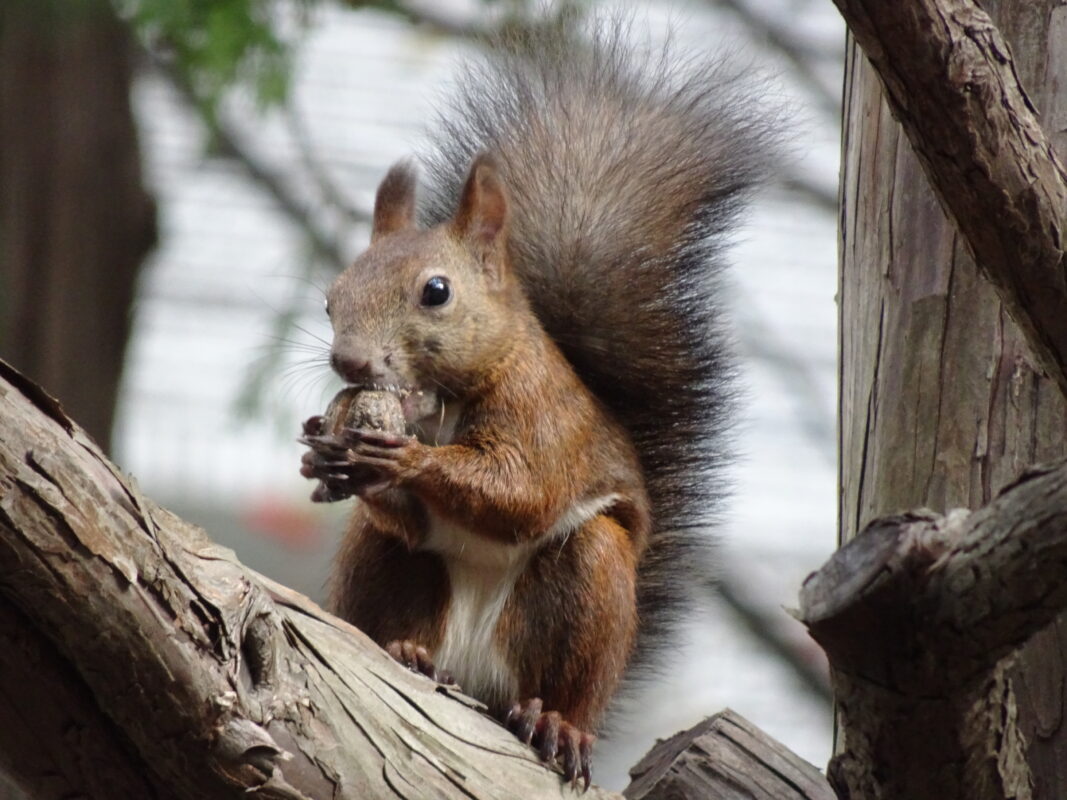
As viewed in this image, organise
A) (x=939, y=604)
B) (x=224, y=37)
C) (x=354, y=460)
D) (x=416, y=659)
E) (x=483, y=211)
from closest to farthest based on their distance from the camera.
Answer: (x=939, y=604) → (x=354, y=460) → (x=416, y=659) → (x=483, y=211) → (x=224, y=37)

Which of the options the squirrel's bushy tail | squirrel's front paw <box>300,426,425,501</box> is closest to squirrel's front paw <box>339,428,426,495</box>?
squirrel's front paw <box>300,426,425,501</box>

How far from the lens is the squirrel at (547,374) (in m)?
2.09

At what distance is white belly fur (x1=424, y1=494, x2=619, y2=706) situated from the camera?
2.13m

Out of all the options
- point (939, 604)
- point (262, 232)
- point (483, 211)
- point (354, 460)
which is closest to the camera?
point (939, 604)

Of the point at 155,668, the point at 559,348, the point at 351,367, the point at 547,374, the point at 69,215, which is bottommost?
the point at 155,668

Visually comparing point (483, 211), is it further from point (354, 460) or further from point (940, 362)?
point (940, 362)

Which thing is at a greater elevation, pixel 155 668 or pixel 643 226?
pixel 643 226

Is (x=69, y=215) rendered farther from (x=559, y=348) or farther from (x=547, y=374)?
(x=547, y=374)

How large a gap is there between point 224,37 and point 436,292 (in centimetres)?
124

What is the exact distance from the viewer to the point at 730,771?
1.96 metres

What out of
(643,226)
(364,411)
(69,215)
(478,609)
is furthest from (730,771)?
(69,215)

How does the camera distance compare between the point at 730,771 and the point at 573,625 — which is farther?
the point at 573,625

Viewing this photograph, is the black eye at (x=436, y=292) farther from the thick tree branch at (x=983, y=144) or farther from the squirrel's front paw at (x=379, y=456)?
the thick tree branch at (x=983, y=144)

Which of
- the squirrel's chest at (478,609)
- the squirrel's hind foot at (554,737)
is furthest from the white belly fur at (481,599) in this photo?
the squirrel's hind foot at (554,737)
